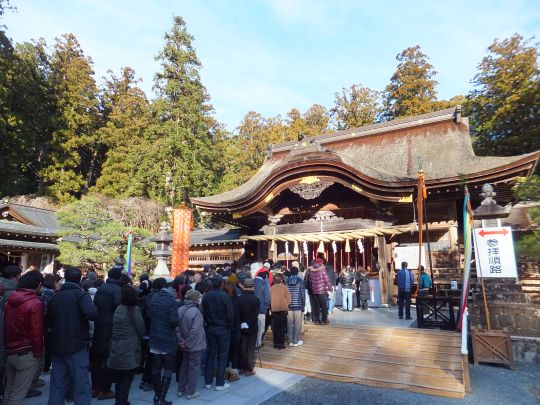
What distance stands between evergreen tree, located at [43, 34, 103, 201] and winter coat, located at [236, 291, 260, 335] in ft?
81.0

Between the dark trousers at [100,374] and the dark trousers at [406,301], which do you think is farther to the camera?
the dark trousers at [406,301]

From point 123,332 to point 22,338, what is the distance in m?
1.09

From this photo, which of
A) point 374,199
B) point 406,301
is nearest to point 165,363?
point 406,301

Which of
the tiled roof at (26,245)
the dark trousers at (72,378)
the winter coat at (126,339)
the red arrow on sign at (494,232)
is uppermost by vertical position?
the tiled roof at (26,245)

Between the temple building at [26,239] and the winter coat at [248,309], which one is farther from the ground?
the temple building at [26,239]

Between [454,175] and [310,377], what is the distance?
777cm

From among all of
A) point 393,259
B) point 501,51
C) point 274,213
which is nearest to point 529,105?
point 501,51

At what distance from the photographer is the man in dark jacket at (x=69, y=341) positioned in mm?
4145

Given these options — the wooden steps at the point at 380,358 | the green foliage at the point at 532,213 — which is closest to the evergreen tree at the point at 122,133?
the wooden steps at the point at 380,358

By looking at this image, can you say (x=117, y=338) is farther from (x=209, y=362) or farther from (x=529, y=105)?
(x=529, y=105)

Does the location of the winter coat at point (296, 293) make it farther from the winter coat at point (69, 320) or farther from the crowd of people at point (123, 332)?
the winter coat at point (69, 320)

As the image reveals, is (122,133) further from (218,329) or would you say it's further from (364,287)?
(218,329)

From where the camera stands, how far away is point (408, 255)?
11758mm

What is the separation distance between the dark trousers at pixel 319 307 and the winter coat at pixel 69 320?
5.55 m
